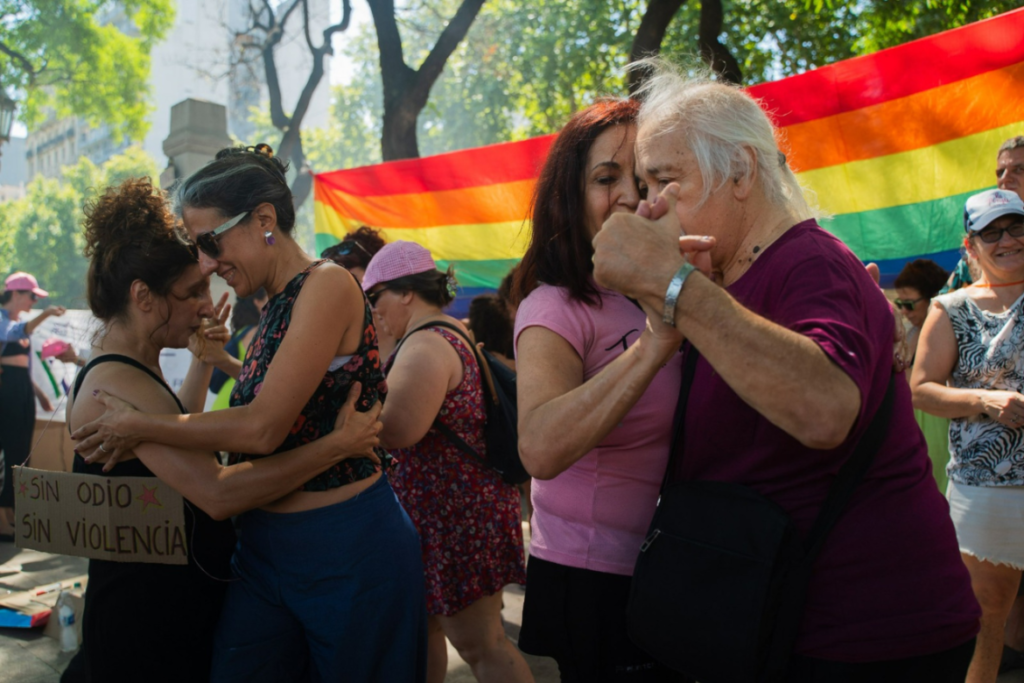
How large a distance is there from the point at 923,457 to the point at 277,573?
1.59m

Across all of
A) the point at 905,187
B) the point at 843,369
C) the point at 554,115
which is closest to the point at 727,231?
the point at 843,369

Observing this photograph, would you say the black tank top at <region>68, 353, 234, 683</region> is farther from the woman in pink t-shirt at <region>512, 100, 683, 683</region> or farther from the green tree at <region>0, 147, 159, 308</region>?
the green tree at <region>0, 147, 159, 308</region>

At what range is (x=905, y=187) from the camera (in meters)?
4.24

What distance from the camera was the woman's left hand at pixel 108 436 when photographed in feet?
6.45

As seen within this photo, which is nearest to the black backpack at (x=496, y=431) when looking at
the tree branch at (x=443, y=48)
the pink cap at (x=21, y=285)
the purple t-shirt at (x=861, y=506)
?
the purple t-shirt at (x=861, y=506)

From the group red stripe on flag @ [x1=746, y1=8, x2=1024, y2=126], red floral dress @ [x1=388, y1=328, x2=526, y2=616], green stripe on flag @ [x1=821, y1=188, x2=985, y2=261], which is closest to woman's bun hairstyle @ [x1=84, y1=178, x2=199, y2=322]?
red floral dress @ [x1=388, y1=328, x2=526, y2=616]

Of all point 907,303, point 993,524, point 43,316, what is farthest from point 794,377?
point 43,316

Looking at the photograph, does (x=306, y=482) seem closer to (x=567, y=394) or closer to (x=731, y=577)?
(x=567, y=394)

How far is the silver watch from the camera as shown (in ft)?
4.25

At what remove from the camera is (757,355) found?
1.22 meters

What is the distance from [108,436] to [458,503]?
125cm

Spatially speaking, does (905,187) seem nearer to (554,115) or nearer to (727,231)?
(727,231)

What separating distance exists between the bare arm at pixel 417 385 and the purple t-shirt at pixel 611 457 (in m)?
0.90

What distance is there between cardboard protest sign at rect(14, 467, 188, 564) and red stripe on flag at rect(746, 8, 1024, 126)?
9.65 ft
